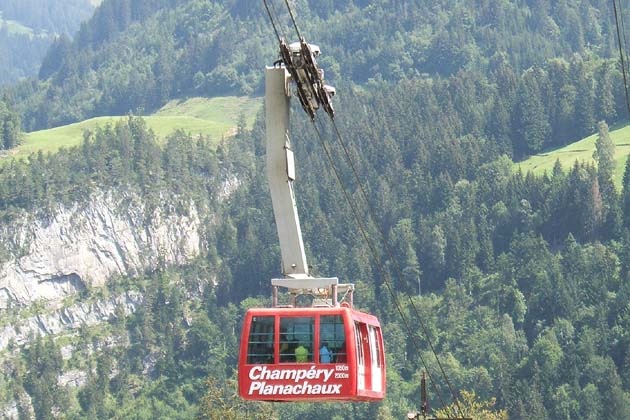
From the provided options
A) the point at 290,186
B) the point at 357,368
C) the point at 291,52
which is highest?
the point at 291,52

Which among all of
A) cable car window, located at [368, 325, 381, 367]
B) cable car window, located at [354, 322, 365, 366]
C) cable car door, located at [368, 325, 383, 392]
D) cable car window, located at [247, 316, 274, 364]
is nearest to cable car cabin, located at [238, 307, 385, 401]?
cable car window, located at [247, 316, 274, 364]

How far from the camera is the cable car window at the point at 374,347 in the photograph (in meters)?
69.9

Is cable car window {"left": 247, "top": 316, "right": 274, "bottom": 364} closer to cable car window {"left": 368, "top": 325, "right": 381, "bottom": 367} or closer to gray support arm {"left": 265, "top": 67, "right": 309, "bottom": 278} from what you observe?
cable car window {"left": 368, "top": 325, "right": 381, "bottom": 367}

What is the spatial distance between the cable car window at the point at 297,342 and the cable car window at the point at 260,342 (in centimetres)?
35

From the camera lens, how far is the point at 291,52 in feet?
217

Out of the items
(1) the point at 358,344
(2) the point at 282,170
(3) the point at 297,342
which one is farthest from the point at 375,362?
(2) the point at 282,170

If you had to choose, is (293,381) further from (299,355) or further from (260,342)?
(260,342)

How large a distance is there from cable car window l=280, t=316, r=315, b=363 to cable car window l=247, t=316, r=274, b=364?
0.35 metres

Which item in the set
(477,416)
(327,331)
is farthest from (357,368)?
(477,416)

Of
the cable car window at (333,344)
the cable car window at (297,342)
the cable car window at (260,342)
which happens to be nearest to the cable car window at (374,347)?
the cable car window at (333,344)

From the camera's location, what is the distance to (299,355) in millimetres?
66062

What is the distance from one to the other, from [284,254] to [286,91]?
16.6 ft

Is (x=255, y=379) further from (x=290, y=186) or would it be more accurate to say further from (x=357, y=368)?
(x=290, y=186)

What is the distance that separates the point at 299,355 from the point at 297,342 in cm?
38
